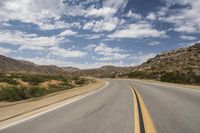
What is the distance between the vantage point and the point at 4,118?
963 cm

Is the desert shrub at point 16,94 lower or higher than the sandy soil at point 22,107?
higher

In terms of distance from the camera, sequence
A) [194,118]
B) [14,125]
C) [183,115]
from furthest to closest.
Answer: [183,115] → [194,118] → [14,125]

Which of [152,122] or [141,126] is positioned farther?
[152,122]

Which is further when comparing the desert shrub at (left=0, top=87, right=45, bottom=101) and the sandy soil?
the desert shrub at (left=0, top=87, right=45, bottom=101)

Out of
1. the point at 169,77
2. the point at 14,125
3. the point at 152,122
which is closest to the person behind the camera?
the point at 14,125

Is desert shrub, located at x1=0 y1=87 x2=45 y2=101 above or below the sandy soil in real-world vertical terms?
above

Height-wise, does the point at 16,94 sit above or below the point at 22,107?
above

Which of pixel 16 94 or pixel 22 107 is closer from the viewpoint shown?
pixel 22 107

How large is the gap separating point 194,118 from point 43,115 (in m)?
5.03

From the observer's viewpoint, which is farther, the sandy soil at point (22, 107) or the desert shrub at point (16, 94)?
the desert shrub at point (16, 94)

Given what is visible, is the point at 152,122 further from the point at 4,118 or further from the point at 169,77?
the point at 169,77

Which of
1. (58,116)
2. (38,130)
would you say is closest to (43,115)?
(58,116)

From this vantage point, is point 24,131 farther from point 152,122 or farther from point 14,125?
→ point 152,122

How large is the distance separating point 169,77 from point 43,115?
50109 mm
